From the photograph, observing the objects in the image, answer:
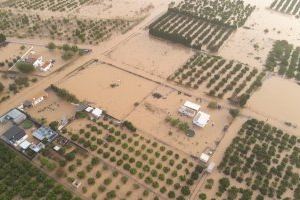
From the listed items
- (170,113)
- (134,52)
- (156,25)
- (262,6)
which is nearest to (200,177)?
(170,113)

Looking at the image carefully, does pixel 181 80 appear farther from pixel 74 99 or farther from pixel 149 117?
pixel 74 99

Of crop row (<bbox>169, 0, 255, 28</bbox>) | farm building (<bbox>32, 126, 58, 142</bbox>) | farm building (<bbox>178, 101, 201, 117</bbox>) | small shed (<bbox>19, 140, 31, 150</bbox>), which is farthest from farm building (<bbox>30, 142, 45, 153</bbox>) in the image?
crop row (<bbox>169, 0, 255, 28</bbox>)

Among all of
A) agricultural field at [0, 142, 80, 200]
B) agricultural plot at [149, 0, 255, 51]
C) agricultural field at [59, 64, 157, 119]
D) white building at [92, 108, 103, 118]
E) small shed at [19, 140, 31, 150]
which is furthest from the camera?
agricultural plot at [149, 0, 255, 51]

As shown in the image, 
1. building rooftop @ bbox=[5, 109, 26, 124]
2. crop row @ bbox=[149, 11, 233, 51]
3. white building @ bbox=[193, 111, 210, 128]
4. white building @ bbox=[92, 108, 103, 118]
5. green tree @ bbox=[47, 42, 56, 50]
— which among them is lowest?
building rooftop @ bbox=[5, 109, 26, 124]

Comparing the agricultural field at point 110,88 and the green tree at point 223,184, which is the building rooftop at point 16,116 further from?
the green tree at point 223,184

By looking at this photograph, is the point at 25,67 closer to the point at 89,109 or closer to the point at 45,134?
A: the point at 89,109

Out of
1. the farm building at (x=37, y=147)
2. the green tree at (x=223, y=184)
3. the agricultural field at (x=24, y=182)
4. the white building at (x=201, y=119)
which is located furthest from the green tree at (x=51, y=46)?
the green tree at (x=223, y=184)

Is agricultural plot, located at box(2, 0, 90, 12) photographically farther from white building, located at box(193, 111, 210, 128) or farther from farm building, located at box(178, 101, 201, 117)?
white building, located at box(193, 111, 210, 128)
